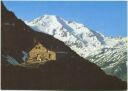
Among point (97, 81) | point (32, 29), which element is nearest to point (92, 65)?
point (97, 81)

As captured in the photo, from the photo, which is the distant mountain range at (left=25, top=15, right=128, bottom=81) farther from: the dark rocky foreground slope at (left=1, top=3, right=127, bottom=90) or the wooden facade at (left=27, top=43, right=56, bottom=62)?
the wooden facade at (left=27, top=43, right=56, bottom=62)

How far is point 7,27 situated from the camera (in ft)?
45.3

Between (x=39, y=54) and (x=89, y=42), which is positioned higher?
(x=89, y=42)

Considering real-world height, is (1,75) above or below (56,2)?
below

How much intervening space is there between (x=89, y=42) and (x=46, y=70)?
85 centimetres

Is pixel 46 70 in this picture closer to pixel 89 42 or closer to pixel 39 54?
pixel 39 54

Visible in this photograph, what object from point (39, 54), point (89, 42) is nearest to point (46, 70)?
point (39, 54)

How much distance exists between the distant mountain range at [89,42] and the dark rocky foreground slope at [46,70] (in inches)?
4.0

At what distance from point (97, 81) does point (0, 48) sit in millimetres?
1603

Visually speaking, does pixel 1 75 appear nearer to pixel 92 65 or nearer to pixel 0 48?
pixel 0 48

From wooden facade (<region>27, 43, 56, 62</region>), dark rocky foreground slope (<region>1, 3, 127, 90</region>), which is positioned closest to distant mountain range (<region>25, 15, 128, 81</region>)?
dark rocky foreground slope (<region>1, 3, 127, 90</region>)

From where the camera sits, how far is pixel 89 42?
46.1 feet

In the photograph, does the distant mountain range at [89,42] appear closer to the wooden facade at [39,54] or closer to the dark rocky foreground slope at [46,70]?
the dark rocky foreground slope at [46,70]

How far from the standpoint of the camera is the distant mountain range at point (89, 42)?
13773mm
